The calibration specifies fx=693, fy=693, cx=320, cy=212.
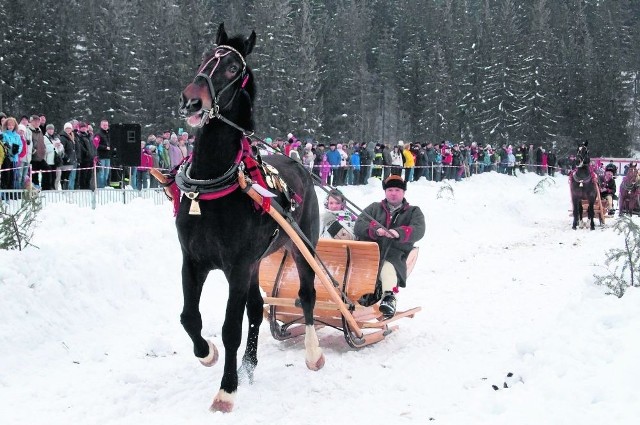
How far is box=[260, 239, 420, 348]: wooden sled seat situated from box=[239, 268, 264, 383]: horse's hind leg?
2.17ft

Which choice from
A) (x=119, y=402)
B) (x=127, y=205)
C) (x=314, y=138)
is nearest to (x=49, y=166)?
(x=127, y=205)

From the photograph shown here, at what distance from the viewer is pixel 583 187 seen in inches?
758

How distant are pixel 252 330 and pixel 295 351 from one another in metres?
0.85

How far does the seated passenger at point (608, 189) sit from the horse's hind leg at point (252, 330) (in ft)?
61.5

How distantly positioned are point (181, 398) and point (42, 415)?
104 centimetres

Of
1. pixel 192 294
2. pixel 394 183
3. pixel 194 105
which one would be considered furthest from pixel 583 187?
pixel 194 105

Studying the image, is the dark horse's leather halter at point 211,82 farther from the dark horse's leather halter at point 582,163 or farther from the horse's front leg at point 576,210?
the dark horse's leather halter at point 582,163

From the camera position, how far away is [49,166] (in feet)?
46.1

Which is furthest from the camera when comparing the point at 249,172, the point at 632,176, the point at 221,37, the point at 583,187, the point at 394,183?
the point at 632,176

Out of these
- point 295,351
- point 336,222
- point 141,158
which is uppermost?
point 141,158

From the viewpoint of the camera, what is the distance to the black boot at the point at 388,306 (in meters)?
7.77

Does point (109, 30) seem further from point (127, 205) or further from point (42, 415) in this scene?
point (42, 415)

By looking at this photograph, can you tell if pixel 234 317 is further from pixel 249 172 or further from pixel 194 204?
pixel 249 172

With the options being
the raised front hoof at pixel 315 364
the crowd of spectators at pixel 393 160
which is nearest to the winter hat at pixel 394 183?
the raised front hoof at pixel 315 364
